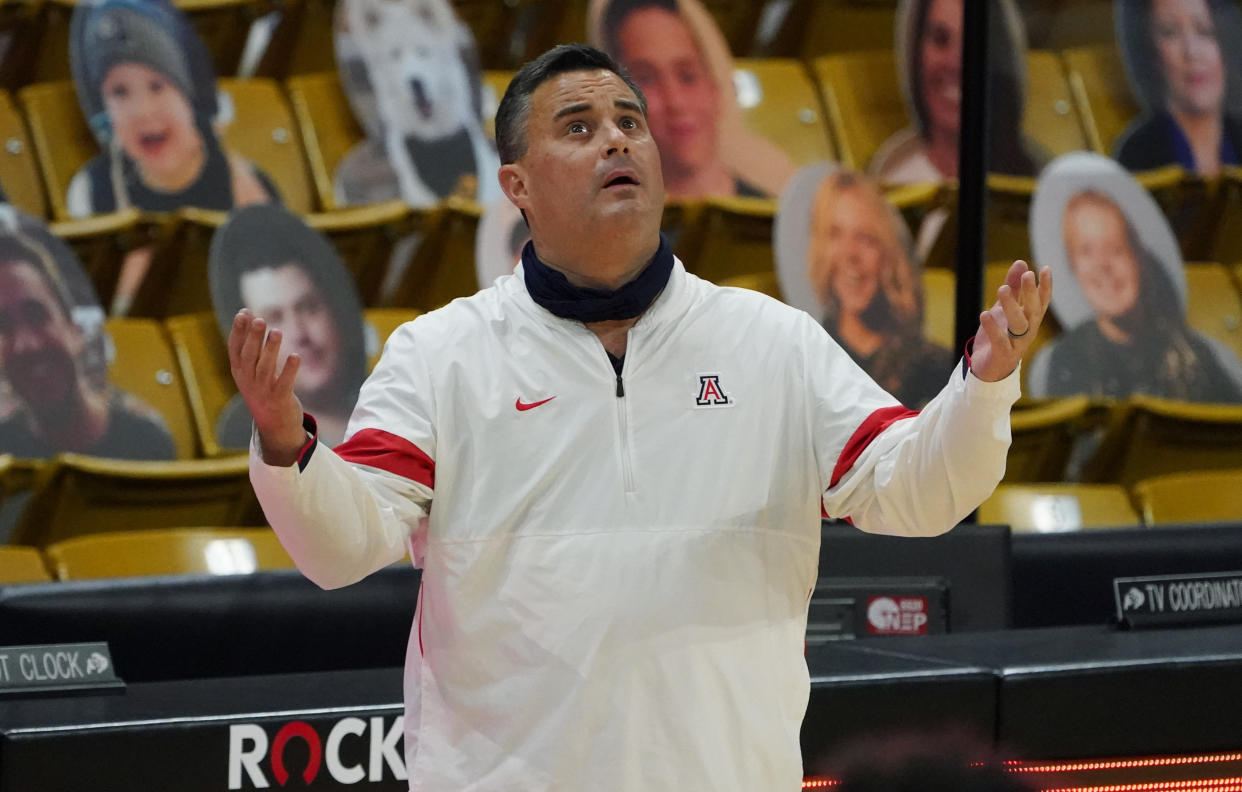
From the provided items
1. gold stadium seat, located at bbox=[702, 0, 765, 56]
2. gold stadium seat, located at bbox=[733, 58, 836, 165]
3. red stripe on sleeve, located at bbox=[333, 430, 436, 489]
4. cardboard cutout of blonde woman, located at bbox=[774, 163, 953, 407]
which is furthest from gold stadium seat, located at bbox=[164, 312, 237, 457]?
red stripe on sleeve, located at bbox=[333, 430, 436, 489]

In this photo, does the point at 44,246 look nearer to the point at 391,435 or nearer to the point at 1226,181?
the point at 391,435

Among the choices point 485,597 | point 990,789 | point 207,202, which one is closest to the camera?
point 485,597

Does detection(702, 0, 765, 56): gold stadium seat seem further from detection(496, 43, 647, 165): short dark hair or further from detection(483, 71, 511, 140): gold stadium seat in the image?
detection(496, 43, 647, 165): short dark hair

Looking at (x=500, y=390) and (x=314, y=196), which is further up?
(x=314, y=196)

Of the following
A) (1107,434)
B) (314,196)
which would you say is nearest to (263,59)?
(314,196)

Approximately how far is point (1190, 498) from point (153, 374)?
2445mm

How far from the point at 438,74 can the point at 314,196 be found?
436 mm

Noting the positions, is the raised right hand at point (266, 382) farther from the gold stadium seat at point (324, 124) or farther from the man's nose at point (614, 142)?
the gold stadium seat at point (324, 124)

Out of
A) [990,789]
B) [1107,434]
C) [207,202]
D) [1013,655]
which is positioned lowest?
[990,789]

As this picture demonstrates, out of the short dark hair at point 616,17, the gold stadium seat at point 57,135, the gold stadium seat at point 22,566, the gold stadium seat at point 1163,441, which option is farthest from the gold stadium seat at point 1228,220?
the gold stadium seat at point 22,566

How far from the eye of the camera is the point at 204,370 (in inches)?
145

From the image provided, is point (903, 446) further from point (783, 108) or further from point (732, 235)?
point (783, 108)

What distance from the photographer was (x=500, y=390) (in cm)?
173

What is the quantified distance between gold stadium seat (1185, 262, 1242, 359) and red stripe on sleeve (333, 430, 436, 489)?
3.22 meters
